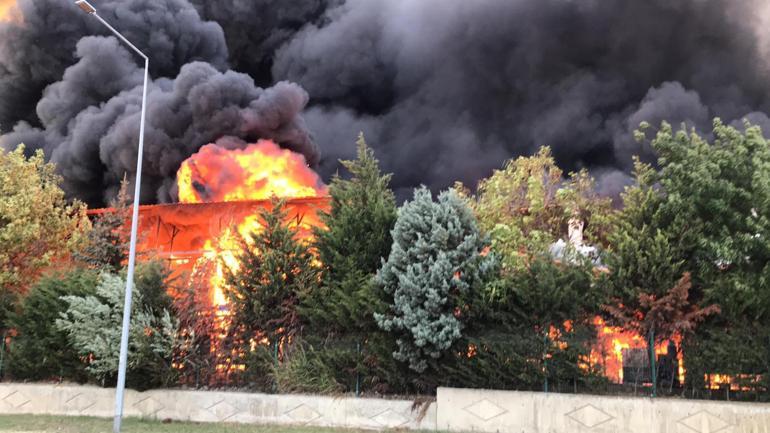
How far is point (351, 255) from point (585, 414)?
6844 millimetres

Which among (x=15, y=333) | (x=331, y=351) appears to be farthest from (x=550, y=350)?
(x=15, y=333)

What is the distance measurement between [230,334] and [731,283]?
40.4ft

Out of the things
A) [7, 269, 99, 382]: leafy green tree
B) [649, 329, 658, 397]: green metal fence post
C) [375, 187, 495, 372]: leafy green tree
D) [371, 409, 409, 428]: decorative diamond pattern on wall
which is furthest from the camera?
[7, 269, 99, 382]: leafy green tree

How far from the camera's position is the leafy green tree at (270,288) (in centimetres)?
1723

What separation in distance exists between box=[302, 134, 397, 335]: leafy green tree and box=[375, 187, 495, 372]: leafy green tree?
933 millimetres

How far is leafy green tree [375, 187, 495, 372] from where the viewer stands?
14.8 m

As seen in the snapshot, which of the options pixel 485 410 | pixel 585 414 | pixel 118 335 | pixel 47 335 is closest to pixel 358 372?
pixel 485 410

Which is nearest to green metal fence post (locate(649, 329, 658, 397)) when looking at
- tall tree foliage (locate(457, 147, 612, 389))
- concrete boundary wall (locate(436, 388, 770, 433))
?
concrete boundary wall (locate(436, 388, 770, 433))

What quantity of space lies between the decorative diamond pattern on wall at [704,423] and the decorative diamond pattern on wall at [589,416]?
4.64ft

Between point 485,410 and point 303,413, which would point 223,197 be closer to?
point 303,413

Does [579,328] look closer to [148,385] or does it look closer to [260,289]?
[260,289]

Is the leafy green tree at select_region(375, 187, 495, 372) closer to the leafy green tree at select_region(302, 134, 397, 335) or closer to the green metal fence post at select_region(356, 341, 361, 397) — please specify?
the leafy green tree at select_region(302, 134, 397, 335)

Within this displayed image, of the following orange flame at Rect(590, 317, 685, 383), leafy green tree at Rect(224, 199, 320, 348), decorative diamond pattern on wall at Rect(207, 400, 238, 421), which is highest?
leafy green tree at Rect(224, 199, 320, 348)

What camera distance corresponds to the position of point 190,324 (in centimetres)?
1792
